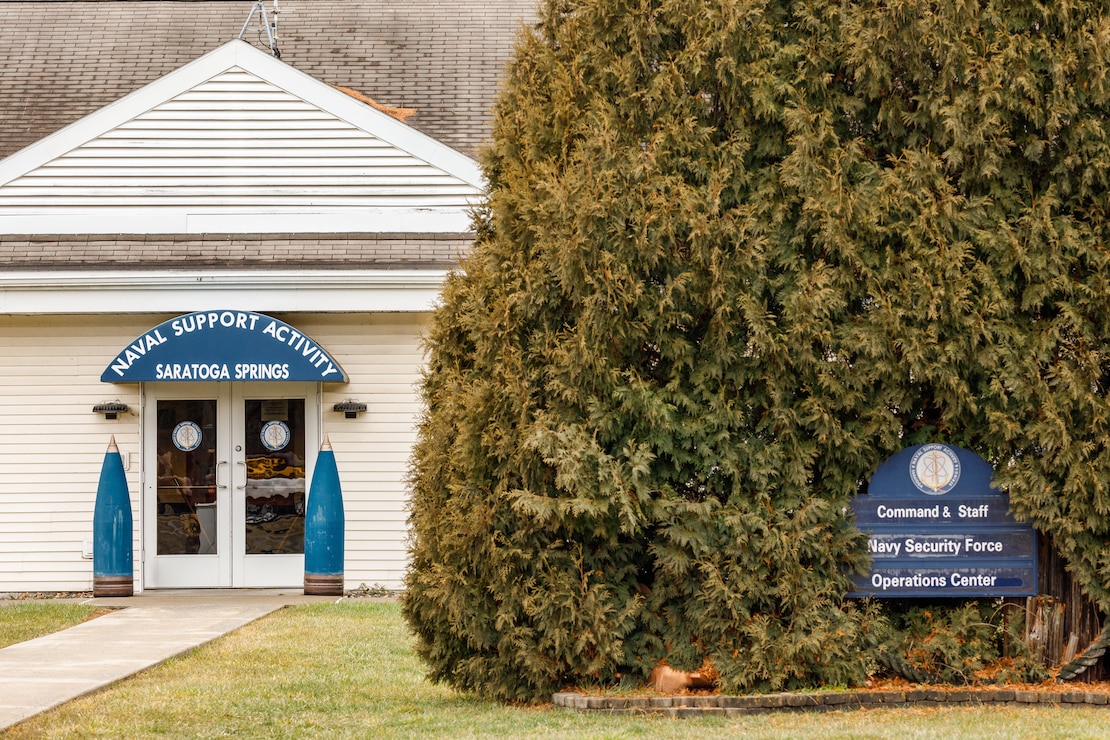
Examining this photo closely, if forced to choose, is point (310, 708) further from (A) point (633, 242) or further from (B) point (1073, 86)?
(B) point (1073, 86)

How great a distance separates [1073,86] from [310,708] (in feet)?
18.4

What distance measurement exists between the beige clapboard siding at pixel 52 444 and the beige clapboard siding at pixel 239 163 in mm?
1474

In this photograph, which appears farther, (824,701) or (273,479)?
(273,479)

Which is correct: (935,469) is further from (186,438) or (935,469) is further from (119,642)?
(186,438)

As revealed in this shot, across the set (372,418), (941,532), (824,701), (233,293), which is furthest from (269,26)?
(824,701)

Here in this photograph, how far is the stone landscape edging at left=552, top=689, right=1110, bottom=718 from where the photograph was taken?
730 cm

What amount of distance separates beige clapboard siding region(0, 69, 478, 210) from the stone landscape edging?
8.78m

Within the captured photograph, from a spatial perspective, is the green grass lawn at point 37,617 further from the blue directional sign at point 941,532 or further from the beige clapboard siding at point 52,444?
the blue directional sign at point 941,532

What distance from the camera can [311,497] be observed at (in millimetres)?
14273

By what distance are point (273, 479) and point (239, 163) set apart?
3573 mm

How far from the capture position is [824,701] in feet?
24.0

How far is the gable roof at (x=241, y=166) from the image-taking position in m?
15.1

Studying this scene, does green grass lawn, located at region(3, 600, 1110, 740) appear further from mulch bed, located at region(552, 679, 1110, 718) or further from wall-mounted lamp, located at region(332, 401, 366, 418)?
wall-mounted lamp, located at region(332, 401, 366, 418)

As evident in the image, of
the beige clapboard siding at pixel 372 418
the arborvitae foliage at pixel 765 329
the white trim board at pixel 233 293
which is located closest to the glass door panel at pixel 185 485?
the white trim board at pixel 233 293
